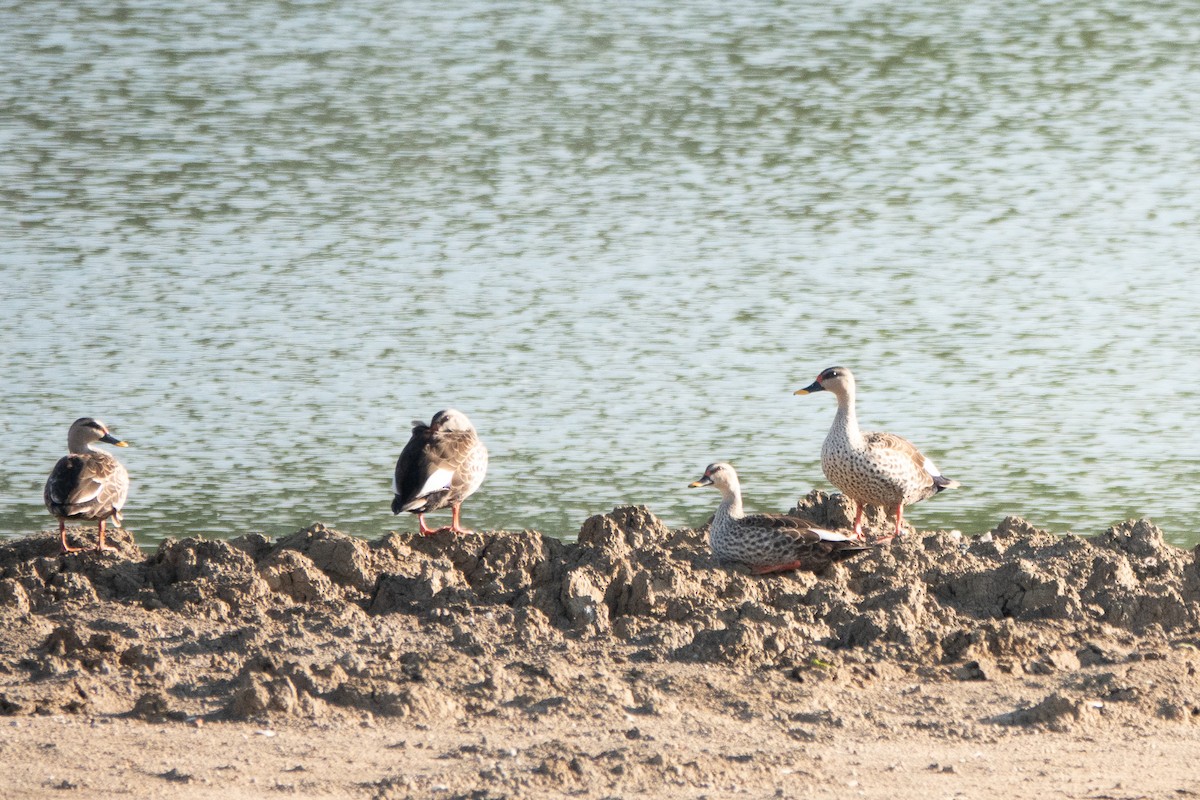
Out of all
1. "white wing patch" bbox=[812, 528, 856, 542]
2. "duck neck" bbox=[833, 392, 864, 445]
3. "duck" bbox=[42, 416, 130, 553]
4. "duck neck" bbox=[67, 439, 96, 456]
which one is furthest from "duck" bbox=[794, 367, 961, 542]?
"duck neck" bbox=[67, 439, 96, 456]

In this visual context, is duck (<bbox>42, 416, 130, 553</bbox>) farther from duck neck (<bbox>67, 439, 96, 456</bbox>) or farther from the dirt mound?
duck neck (<bbox>67, 439, 96, 456</bbox>)

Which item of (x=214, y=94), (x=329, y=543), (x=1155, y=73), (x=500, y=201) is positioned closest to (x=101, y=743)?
(x=329, y=543)

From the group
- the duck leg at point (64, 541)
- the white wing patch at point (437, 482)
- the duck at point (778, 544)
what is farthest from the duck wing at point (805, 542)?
the duck leg at point (64, 541)

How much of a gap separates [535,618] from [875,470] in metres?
2.32

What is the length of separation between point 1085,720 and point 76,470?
494 cm

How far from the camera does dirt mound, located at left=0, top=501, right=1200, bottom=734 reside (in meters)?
7.20

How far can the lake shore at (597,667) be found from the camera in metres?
6.46

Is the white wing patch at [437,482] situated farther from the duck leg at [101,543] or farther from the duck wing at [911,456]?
the duck wing at [911,456]

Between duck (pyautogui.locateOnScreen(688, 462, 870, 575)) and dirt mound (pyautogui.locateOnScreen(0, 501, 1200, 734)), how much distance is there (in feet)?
0.24

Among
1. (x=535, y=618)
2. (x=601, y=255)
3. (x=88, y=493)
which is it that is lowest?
(x=601, y=255)

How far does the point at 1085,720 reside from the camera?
6.99 meters

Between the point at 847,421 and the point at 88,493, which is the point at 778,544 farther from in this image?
the point at 88,493

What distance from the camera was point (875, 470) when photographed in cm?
970

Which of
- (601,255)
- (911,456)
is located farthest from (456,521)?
(601,255)
